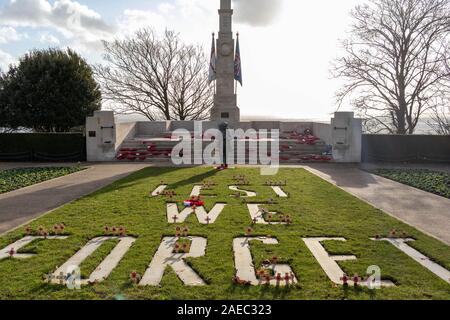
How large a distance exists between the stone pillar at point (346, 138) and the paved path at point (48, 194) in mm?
9544

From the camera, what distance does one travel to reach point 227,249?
5.36 meters

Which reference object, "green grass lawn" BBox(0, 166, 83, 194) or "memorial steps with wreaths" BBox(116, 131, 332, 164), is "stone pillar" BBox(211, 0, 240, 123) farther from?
"green grass lawn" BBox(0, 166, 83, 194)

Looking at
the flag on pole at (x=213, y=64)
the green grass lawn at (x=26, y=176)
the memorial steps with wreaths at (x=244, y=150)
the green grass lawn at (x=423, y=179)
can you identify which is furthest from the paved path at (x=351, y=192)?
the flag on pole at (x=213, y=64)

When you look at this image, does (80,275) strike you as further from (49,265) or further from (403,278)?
(403,278)

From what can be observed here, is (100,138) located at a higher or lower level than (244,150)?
higher

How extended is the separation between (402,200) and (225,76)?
58.8ft

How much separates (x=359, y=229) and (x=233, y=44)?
2083 cm

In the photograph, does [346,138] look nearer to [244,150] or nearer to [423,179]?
[244,150]

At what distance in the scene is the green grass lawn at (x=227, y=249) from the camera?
13.1ft

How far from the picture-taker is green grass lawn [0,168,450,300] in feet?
13.1

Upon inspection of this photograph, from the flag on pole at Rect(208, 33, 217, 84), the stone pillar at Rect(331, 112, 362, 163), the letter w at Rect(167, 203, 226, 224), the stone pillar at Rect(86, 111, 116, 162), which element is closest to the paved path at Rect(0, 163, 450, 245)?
the letter w at Rect(167, 203, 226, 224)

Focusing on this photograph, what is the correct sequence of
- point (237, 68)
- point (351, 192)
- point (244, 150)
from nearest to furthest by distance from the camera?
point (351, 192) → point (244, 150) → point (237, 68)

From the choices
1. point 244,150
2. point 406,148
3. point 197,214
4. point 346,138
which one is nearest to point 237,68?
point 244,150
